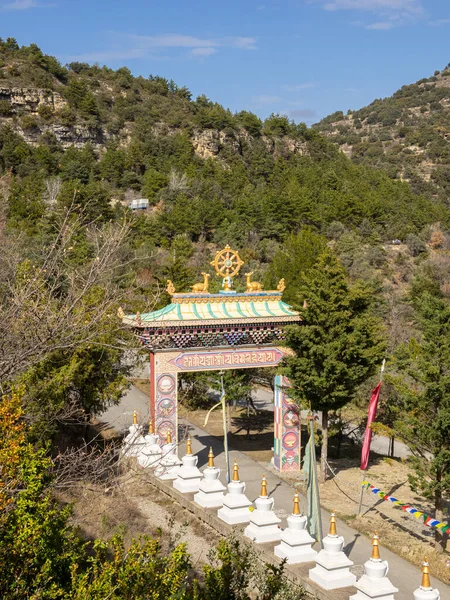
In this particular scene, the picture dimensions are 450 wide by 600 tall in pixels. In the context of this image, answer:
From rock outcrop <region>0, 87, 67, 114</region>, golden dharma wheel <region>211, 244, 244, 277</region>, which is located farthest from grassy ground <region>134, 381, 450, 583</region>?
rock outcrop <region>0, 87, 67, 114</region>

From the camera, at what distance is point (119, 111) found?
94.1 m

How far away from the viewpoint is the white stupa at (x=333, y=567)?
900 centimetres

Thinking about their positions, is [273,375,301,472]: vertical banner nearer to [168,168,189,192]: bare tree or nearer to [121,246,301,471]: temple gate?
[121,246,301,471]: temple gate

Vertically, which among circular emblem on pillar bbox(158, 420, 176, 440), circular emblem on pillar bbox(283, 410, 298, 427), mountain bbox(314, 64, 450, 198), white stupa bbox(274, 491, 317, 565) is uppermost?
mountain bbox(314, 64, 450, 198)

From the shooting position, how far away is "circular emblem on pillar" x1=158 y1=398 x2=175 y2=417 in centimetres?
1608

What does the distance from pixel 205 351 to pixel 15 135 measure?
6767 cm

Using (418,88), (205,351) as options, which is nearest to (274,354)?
(205,351)

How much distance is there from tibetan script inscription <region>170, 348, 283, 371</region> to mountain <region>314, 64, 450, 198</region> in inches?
3368

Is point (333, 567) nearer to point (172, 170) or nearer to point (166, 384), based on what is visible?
point (166, 384)

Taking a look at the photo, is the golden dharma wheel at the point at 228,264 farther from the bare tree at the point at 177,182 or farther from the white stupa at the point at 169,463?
the bare tree at the point at 177,182

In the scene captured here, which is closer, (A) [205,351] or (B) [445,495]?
(B) [445,495]

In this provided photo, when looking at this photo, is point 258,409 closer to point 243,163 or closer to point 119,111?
point 243,163

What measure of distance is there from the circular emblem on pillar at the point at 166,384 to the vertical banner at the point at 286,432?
2.75 m

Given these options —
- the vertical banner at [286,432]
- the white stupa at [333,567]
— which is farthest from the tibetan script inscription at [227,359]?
the white stupa at [333,567]
